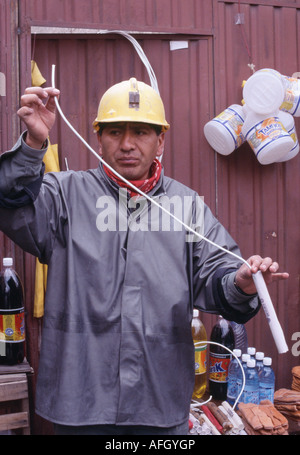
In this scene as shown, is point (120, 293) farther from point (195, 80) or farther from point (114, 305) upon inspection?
point (195, 80)

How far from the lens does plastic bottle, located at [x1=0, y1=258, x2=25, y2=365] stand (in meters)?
3.23

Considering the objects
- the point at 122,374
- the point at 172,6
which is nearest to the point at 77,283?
the point at 122,374

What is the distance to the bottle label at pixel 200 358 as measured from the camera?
144 inches

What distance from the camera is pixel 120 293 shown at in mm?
2307

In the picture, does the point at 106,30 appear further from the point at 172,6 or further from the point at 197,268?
the point at 197,268

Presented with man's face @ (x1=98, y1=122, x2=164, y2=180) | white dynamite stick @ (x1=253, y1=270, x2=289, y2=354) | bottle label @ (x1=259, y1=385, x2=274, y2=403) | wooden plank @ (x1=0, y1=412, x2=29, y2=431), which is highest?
man's face @ (x1=98, y1=122, x2=164, y2=180)

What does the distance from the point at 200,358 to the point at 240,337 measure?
1.84ft

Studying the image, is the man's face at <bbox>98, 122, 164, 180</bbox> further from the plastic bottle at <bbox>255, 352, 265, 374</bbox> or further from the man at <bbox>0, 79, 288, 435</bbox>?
the plastic bottle at <bbox>255, 352, 265, 374</bbox>

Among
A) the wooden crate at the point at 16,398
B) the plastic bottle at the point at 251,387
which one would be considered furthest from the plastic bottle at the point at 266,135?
the wooden crate at the point at 16,398

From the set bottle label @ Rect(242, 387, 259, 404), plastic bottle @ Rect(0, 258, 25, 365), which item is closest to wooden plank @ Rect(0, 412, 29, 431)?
plastic bottle @ Rect(0, 258, 25, 365)

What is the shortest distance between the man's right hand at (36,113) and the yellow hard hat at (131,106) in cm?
51

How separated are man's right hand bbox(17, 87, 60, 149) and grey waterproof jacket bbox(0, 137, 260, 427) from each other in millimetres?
293

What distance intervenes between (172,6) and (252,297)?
2722mm

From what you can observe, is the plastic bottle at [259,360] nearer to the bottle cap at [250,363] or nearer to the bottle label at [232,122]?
the bottle cap at [250,363]
